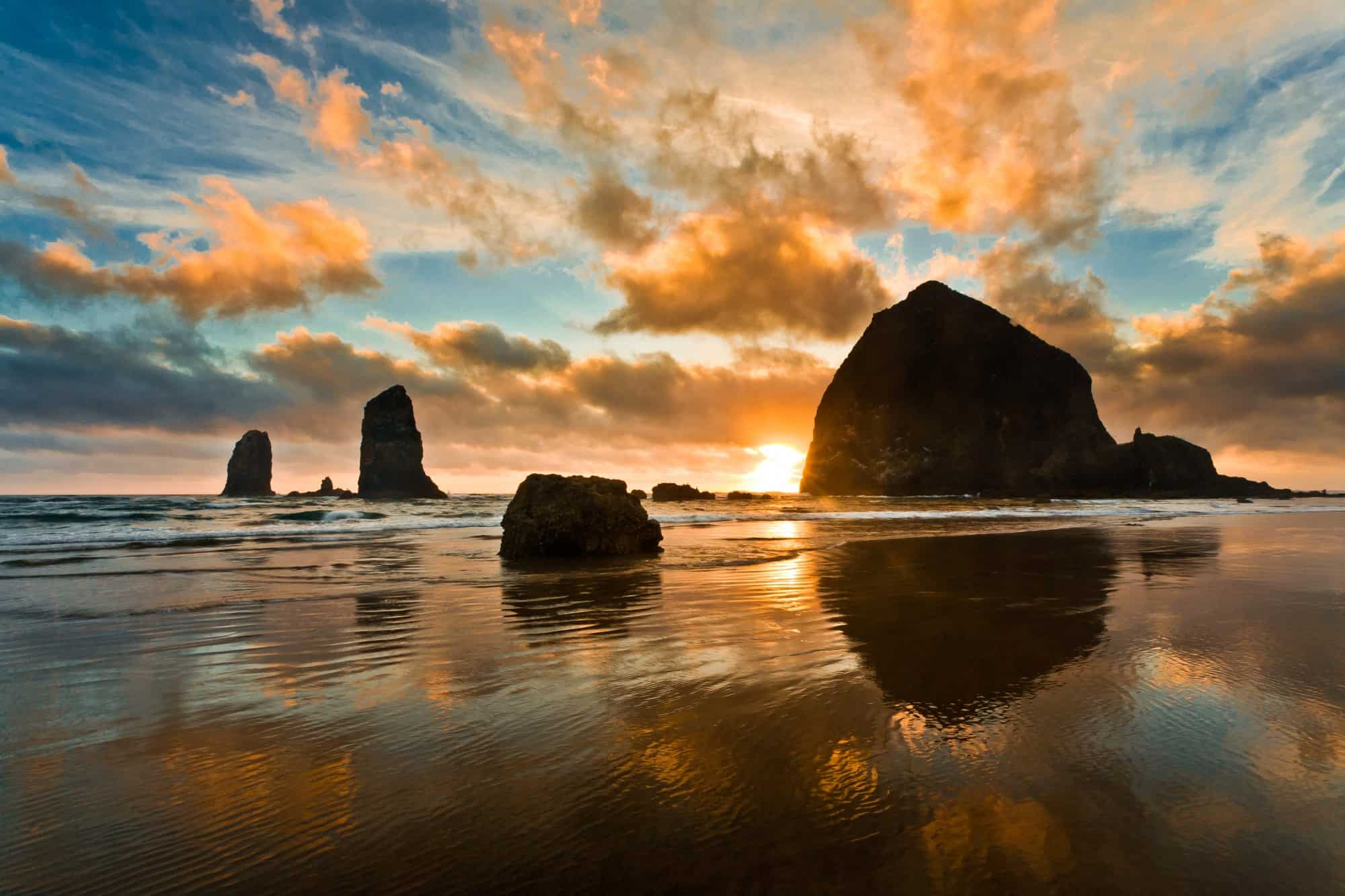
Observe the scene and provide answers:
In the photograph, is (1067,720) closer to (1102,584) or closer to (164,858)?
(164,858)

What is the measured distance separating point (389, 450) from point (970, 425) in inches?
3849

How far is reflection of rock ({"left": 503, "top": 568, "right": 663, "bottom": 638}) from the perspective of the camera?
6.61 m

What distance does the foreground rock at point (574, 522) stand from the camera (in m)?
14.0

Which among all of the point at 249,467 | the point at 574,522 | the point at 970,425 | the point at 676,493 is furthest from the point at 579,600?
the point at 249,467

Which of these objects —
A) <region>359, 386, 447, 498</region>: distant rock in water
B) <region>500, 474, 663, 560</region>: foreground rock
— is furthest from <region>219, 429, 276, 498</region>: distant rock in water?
<region>500, 474, 663, 560</region>: foreground rock

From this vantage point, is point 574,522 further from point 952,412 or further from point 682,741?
point 952,412

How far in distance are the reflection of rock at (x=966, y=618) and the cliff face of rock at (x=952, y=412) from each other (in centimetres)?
9282

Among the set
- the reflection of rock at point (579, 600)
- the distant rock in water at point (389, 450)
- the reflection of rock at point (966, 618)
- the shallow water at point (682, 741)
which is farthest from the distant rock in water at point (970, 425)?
the shallow water at point (682, 741)

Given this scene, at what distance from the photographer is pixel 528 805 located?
2.57 metres

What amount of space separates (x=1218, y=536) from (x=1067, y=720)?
19.8m

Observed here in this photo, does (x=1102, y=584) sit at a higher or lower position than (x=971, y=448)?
lower

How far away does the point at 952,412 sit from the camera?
341 ft

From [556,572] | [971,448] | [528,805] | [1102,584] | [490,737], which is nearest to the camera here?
[528,805]

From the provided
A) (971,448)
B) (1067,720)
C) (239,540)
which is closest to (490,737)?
(1067,720)
